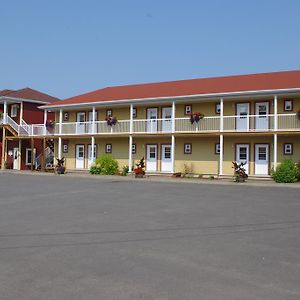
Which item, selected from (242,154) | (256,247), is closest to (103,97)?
(242,154)

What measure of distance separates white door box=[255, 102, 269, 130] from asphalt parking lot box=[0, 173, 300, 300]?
14004 millimetres

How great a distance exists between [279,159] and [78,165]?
15499mm

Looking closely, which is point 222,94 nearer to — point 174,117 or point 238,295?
point 174,117

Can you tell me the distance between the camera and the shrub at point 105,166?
2973cm

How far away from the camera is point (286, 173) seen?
2323 cm

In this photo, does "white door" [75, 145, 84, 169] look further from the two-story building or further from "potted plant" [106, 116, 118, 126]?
the two-story building

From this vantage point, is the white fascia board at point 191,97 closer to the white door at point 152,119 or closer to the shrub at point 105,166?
the white door at point 152,119

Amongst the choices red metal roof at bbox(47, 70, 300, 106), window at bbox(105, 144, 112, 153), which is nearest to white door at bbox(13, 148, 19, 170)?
red metal roof at bbox(47, 70, 300, 106)

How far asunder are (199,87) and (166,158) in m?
5.40

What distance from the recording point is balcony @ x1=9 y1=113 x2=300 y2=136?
2548 centimetres

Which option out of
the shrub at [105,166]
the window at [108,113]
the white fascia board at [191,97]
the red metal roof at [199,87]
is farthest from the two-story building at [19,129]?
the shrub at [105,166]

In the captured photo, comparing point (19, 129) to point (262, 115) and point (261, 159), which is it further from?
point (262, 115)

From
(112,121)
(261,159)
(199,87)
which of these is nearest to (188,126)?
(199,87)

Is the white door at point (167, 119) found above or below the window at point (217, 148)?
above
